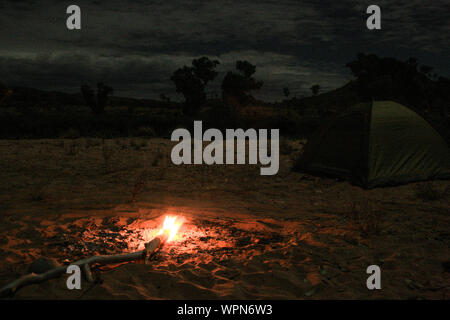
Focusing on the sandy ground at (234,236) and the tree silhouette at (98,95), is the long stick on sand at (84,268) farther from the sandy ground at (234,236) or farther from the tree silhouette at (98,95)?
the tree silhouette at (98,95)

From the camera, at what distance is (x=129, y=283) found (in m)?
3.73

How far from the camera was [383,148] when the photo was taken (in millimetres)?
7801

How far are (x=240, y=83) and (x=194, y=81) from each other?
6.91 m

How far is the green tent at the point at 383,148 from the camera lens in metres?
7.74

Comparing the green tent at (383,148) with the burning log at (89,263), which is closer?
the burning log at (89,263)

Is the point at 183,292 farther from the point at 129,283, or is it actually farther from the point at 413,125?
the point at 413,125

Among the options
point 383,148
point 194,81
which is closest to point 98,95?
point 194,81

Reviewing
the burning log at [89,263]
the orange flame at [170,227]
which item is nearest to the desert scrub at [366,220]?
the orange flame at [170,227]

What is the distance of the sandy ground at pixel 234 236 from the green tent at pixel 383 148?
40 centimetres

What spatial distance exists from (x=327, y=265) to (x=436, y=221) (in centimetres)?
258

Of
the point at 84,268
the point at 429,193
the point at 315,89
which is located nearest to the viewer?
the point at 84,268

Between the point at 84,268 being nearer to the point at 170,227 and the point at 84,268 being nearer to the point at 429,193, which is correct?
the point at 170,227

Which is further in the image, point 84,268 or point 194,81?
point 194,81

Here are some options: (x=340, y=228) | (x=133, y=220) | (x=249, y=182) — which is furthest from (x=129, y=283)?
(x=249, y=182)
